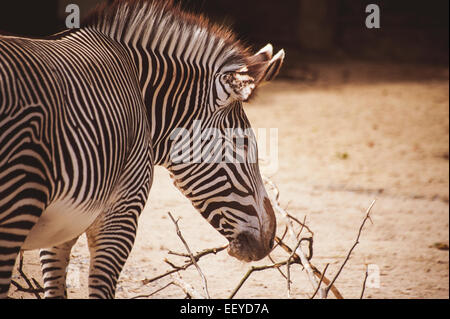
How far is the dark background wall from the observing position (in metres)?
15.1

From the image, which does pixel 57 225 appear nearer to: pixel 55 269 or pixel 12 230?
pixel 12 230

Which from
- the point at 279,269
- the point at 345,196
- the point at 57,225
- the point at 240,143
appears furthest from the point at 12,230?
the point at 345,196

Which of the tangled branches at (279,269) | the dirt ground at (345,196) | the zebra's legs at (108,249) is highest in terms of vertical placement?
the zebra's legs at (108,249)

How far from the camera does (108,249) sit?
2.48 metres

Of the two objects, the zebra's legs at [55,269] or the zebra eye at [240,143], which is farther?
the zebra eye at [240,143]

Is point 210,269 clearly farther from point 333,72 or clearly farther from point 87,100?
point 333,72

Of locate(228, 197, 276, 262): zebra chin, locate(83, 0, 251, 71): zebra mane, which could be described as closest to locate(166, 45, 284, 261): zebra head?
locate(228, 197, 276, 262): zebra chin

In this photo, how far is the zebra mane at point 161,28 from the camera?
2768 mm

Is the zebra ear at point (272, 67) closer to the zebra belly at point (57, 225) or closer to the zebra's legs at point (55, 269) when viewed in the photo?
the zebra belly at point (57, 225)

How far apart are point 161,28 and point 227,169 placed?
29.9 inches

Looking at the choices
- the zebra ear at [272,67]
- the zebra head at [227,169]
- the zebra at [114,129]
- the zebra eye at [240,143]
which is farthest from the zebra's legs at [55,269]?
the zebra ear at [272,67]

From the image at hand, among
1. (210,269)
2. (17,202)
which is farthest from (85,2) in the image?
(17,202)

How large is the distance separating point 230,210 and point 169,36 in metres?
0.91

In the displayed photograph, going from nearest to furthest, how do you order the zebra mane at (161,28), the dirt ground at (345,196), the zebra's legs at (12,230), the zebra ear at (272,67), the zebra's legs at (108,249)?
the zebra's legs at (12,230), the zebra's legs at (108,249), the zebra ear at (272,67), the zebra mane at (161,28), the dirt ground at (345,196)
